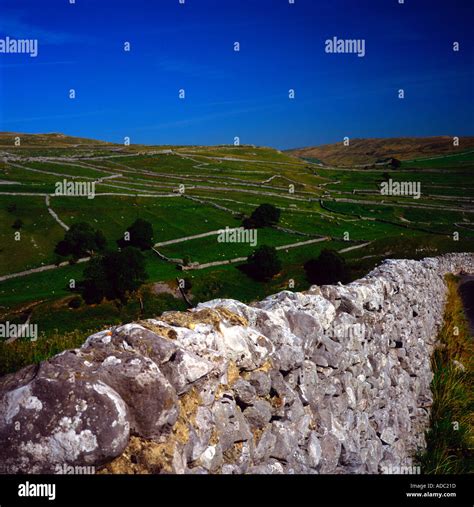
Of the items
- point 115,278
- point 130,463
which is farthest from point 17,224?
point 130,463

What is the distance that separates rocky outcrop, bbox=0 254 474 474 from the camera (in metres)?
3.66

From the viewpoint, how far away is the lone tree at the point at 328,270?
187 feet

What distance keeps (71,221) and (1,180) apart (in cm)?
3341

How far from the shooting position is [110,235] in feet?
277

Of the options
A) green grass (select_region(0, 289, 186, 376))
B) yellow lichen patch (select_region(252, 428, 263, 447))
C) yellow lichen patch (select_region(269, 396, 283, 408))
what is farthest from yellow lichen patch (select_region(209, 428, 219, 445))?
green grass (select_region(0, 289, 186, 376))

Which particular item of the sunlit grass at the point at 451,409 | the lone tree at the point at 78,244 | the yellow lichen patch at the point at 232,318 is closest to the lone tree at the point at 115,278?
the lone tree at the point at 78,244

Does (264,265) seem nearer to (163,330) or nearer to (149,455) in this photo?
(163,330)

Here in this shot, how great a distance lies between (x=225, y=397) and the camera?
16.1ft

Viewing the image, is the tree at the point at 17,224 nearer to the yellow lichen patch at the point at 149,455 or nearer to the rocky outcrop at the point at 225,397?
the rocky outcrop at the point at 225,397

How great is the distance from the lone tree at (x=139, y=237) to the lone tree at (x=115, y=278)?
13883mm

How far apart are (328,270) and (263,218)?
110ft
